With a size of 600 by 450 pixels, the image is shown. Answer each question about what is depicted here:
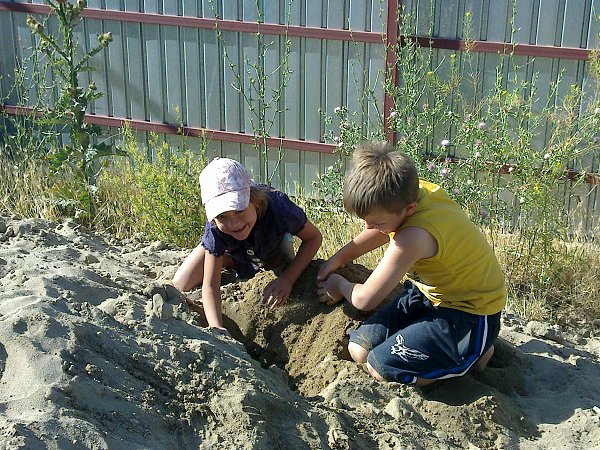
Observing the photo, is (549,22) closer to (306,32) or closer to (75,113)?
(306,32)

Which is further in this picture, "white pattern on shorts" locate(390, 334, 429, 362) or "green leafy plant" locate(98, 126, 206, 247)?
"green leafy plant" locate(98, 126, 206, 247)

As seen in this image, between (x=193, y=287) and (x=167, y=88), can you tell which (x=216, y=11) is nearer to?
(x=167, y=88)

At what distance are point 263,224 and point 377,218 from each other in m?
0.91

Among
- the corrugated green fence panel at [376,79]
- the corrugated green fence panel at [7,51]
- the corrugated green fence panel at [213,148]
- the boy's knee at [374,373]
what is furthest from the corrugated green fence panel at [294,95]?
the boy's knee at [374,373]

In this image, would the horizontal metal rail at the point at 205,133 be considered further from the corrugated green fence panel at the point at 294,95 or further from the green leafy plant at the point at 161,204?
the green leafy plant at the point at 161,204

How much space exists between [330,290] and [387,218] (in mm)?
709

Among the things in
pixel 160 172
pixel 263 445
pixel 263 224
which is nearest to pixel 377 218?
pixel 263 224

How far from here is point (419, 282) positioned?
3836 millimetres

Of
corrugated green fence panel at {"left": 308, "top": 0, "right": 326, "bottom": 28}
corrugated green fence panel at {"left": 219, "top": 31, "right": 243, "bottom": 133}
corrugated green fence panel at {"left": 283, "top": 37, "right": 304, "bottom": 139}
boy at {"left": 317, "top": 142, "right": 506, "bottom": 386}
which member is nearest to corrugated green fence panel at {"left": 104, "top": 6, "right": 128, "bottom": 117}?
corrugated green fence panel at {"left": 219, "top": 31, "right": 243, "bottom": 133}

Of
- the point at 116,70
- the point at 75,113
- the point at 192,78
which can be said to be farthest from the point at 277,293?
the point at 116,70

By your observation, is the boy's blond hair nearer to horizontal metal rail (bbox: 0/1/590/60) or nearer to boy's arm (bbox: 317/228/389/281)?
boy's arm (bbox: 317/228/389/281)

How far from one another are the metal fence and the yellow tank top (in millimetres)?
3197

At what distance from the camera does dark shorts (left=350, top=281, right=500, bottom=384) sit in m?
3.61

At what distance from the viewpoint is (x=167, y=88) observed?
8773 mm
